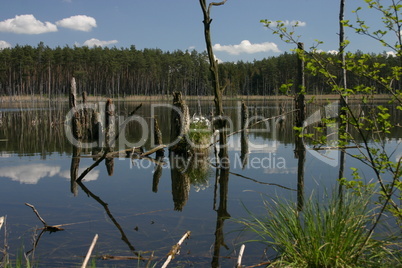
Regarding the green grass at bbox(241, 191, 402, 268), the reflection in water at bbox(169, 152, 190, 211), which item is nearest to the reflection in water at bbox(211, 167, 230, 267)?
the reflection in water at bbox(169, 152, 190, 211)

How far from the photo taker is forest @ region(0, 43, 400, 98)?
9544 cm

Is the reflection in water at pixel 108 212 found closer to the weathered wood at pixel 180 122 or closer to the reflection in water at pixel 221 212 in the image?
the reflection in water at pixel 221 212

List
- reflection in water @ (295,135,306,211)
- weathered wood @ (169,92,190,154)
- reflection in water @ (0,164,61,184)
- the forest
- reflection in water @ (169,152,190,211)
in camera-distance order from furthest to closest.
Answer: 1. the forest
2. weathered wood @ (169,92,190,154)
3. reflection in water @ (0,164,61,184)
4. reflection in water @ (169,152,190,211)
5. reflection in water @ (295,135,306,211)

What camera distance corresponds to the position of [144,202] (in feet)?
25.5

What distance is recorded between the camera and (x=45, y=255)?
199 inches

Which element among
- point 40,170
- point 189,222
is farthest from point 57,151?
point 189,222

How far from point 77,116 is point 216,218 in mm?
15692

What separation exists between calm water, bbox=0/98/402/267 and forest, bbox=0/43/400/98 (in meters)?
77.6

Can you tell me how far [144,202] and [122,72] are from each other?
4062 inches

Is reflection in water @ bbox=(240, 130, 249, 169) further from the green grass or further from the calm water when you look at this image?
the green grass

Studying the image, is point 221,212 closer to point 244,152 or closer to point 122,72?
point 244,152

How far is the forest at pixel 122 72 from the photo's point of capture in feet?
313

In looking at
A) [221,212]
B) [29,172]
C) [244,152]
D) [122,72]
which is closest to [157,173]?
[29,172]

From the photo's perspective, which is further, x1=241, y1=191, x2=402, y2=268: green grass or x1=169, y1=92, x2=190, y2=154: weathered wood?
x1=169, y1=92, x2=190, y2=154: weathered wood
